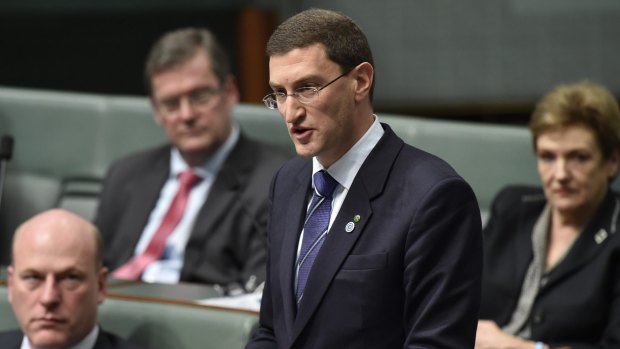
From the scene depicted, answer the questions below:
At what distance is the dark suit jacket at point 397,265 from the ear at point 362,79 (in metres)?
0.08

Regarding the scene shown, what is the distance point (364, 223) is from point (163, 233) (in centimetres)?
128

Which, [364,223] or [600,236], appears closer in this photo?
[364,223]

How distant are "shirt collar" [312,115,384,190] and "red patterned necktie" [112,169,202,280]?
1145mm

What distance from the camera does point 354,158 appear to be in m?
1.43

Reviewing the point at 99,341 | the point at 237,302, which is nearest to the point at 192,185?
the point at 237,302

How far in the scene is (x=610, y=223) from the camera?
7.14ft

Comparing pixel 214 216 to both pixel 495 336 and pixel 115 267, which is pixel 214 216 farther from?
pixel 495 336

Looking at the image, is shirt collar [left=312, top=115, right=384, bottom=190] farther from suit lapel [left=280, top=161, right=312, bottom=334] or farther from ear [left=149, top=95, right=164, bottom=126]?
ear [left=149, top=95, right=164, bottom=126]

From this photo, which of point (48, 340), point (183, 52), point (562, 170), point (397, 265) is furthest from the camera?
point (183, 52)

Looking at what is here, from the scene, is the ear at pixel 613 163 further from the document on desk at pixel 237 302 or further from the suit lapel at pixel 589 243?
the document on desk at pixel 237 302

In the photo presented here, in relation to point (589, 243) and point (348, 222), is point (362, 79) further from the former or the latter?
point (589, 243)

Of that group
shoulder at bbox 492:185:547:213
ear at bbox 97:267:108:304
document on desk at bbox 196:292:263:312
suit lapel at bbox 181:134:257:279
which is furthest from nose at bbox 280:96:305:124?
suit lapel at bbox 181:134:257:279

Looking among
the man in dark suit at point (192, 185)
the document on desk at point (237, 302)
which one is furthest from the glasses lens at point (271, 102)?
the man in dark suit at point (192, 185)

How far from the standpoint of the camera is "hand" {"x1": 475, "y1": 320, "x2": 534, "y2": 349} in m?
2.04
